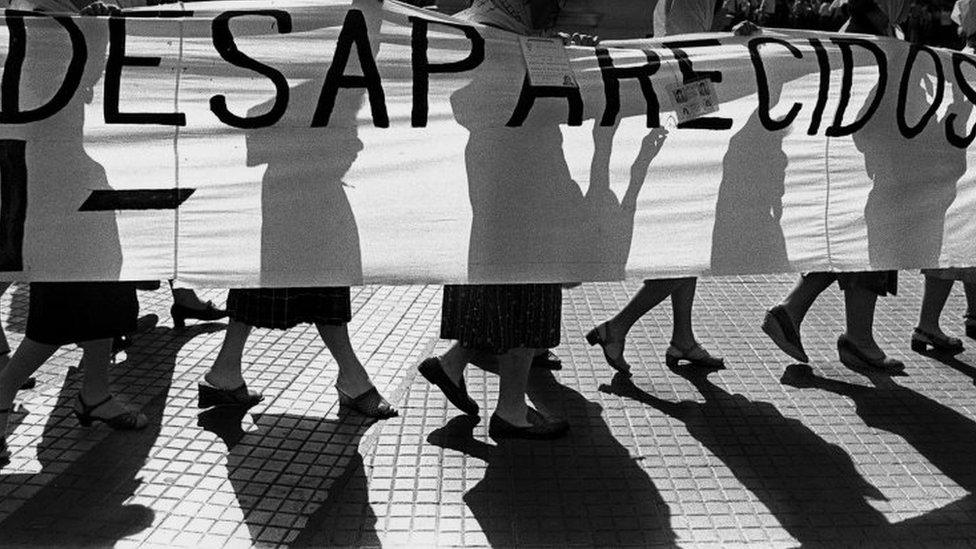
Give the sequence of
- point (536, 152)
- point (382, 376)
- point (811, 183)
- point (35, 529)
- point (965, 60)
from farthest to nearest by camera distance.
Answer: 1. point (382, 376)
2. point (965, 60)
3. point (811, 183)
4. point (536, 152)
5. point (35, 529)

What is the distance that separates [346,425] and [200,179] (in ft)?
4.27

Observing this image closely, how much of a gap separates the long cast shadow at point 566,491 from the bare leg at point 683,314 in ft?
2.76

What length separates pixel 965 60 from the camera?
5.03 meters

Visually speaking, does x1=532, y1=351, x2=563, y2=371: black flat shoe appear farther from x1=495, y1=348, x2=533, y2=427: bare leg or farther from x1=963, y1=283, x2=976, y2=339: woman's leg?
x1=963, y1=283, x2=976, y2=339: woman's leg

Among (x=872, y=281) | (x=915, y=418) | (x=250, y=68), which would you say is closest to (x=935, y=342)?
(x=872, y=281)

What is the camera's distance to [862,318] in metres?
5.66

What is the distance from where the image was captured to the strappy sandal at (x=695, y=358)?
563 cm

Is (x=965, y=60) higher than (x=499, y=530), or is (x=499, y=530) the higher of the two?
(x=965, y=60)

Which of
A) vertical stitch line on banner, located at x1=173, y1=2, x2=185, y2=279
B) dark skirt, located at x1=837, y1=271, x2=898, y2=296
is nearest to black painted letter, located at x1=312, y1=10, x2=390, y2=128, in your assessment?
vertical stitch line on banner, located at x1=173, y1=2, x2=185, y2=279

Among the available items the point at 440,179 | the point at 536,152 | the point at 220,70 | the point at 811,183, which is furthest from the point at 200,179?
the point at 811,183

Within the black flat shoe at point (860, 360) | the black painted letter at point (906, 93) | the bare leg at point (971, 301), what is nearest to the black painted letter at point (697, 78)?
the black painted letter at point (906, 93)

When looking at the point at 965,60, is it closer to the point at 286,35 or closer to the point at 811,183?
the point at 811,183

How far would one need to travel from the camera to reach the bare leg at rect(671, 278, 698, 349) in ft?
18.4

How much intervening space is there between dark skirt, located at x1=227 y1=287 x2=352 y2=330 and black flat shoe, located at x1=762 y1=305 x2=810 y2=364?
88.1 inches
